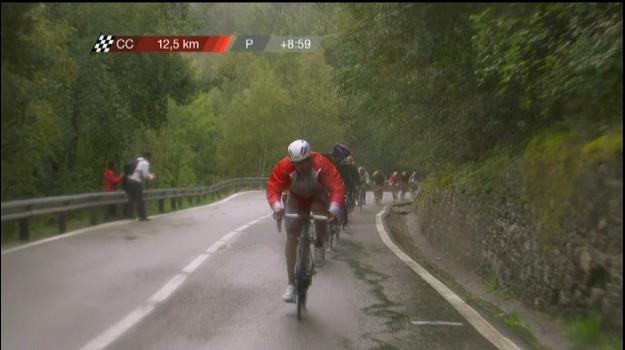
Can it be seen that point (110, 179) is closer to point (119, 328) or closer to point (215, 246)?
point (119, 328)

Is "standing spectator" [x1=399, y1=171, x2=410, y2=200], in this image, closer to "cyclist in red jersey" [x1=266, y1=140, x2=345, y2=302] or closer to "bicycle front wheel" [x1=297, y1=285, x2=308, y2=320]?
"cyclist in red jersey" [x1=266, y1=140, x2=345, y2=302]

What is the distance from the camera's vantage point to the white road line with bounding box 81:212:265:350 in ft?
22.8

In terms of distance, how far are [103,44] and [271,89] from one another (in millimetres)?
7612

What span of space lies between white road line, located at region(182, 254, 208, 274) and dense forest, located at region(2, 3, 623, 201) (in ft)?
5.13

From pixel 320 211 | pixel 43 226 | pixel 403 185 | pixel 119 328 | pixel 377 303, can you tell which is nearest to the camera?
pixel 43 226

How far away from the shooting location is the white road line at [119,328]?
6841 mm

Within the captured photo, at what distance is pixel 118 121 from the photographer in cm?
579

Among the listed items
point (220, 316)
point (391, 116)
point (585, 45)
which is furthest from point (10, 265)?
point (391, 116)

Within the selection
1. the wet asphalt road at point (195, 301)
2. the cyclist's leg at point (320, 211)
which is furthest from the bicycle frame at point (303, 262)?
the wet asphalt road at point (195, 301)

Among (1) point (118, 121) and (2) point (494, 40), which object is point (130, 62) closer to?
(1) point (118, 121)

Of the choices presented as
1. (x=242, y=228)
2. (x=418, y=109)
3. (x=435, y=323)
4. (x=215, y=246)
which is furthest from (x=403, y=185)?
(x=435, y=323)

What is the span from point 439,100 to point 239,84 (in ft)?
17.0

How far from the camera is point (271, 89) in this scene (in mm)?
12883
